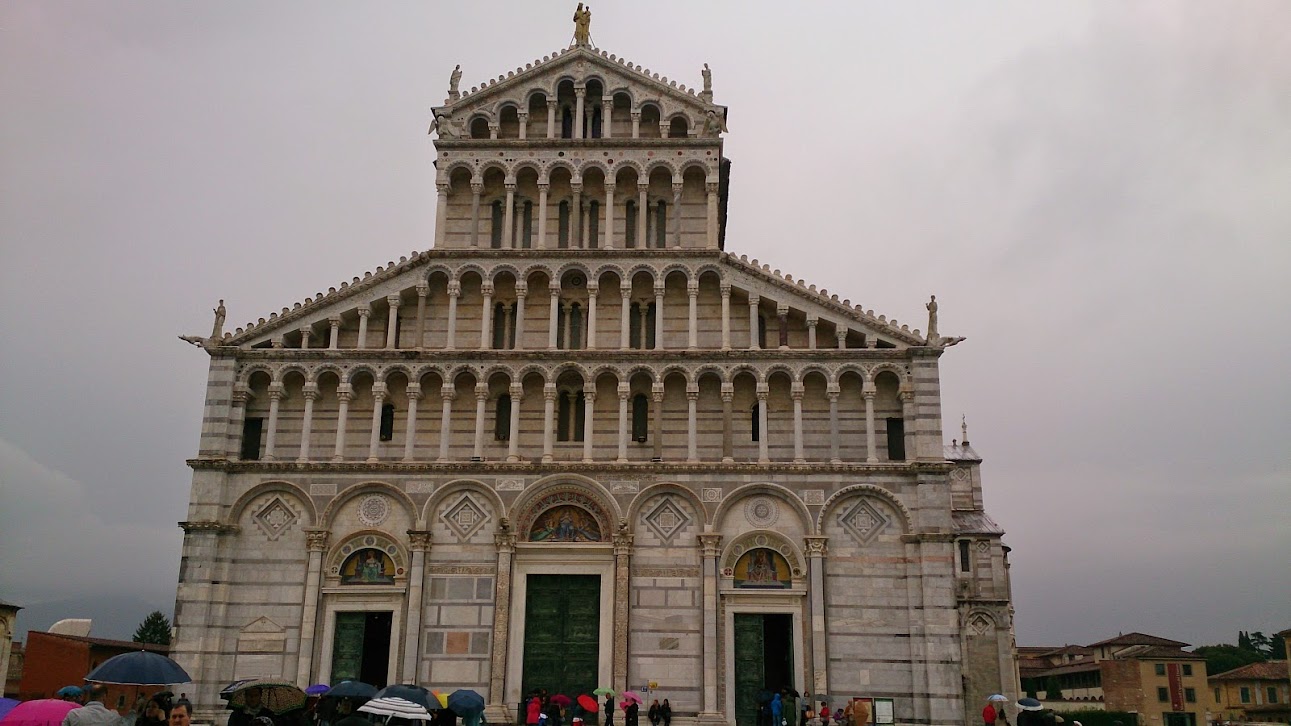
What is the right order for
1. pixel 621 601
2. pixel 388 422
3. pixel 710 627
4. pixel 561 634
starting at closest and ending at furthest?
pixel 710 627, pixel 621 601, pixel 561 634, pixel 388 422

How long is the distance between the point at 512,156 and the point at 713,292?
285 inches

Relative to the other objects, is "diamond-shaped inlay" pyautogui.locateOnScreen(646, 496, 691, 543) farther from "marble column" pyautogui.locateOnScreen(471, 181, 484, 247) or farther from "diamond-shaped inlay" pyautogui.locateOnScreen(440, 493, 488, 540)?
"marble column" pyautogui.locateOnScreen(471, 181, 484, 247)

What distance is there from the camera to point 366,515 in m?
29.1

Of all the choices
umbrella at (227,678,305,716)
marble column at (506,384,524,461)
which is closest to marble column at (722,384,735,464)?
marble column at (506,384,524,461)

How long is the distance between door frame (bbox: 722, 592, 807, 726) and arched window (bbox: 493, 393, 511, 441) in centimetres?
750

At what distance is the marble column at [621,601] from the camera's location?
27484mm

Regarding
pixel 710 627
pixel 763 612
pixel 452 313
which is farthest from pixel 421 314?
pixel 763 612

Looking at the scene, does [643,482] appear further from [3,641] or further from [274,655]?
[3,641]

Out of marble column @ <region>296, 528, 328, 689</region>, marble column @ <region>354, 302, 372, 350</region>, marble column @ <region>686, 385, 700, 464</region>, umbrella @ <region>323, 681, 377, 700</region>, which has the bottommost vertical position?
umbrella @ <region>323, 681, 377, 700</region>

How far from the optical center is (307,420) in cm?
2969

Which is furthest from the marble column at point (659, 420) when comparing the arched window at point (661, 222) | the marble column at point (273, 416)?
the marble column at point (273, 416)

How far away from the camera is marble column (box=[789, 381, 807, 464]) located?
2912 cm

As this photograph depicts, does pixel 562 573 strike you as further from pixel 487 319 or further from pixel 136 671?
pixel 136 671

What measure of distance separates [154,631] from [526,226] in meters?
46.6
